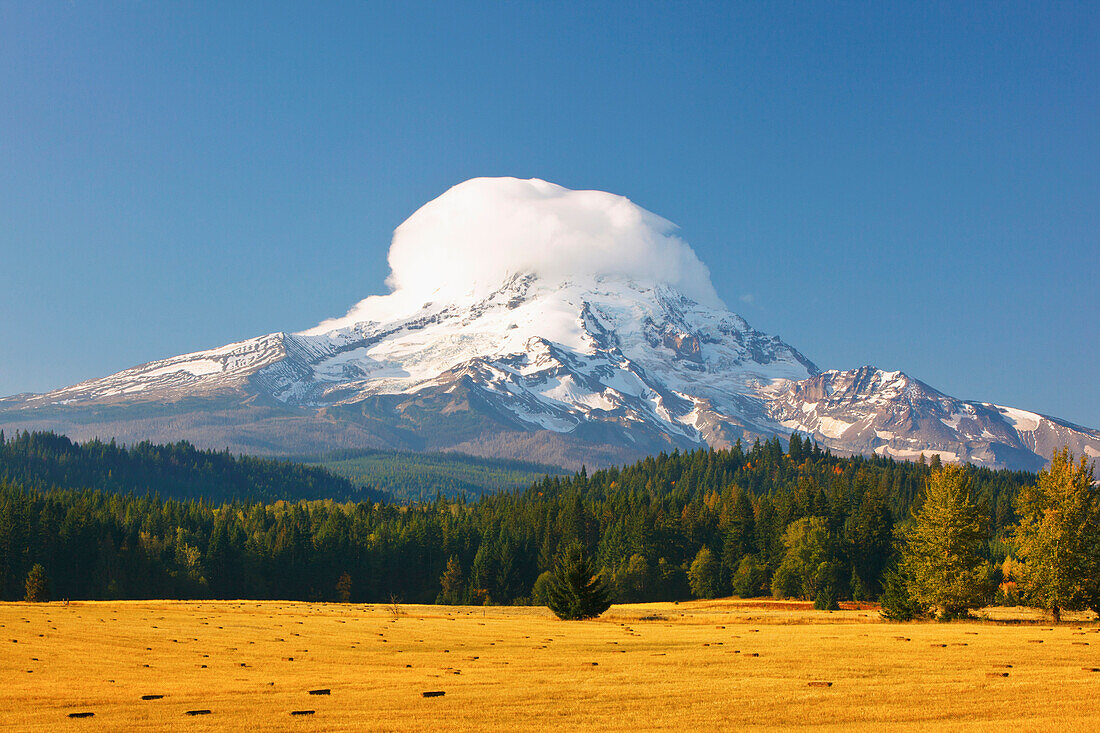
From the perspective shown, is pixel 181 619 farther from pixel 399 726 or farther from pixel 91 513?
pixel 91 513

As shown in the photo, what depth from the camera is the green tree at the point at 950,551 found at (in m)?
73.6

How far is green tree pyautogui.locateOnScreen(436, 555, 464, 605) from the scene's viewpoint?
16300cm

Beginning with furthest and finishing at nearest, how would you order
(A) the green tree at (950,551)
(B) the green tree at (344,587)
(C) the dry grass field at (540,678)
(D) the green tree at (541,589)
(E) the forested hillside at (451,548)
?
(B) the green tree at (344,587), (D) the green tree at (541,589), (E) the forested hillside at (451,548), (A) the green tree at (950,551), (C) the dry grass field at (540,678)

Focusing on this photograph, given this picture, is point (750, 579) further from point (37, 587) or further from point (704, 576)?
point (37, 587)

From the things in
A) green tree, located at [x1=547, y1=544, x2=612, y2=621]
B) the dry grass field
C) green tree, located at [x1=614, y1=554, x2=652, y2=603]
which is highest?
the dry grass field

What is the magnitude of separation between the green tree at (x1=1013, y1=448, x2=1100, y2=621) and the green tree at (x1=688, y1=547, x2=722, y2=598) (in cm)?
8622

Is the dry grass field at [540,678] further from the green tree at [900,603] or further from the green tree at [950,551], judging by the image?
the green tree at [950,551]

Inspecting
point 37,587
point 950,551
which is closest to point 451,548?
point 37,587

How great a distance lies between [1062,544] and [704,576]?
3594 inches

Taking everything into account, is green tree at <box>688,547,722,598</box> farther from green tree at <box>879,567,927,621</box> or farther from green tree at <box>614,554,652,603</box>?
green tree at <box>879,567,927,621</box>

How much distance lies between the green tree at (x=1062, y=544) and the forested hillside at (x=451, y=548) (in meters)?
70.9

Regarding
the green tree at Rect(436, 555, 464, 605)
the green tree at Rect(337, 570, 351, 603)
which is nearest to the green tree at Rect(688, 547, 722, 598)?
the green tree at Rect(436, 555, 464, 605)

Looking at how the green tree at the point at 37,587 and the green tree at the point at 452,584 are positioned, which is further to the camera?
the green tree at the point at 452,584

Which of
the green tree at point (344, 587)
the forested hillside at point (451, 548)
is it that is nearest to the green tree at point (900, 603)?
the forested hillside at point (451, 548)
